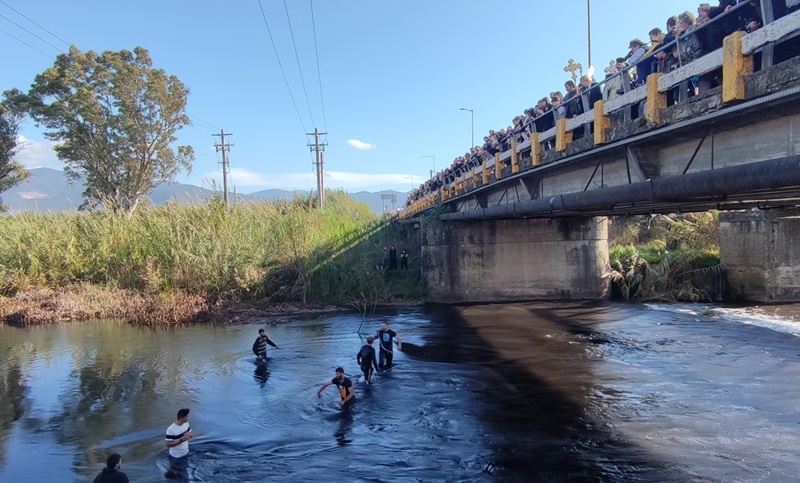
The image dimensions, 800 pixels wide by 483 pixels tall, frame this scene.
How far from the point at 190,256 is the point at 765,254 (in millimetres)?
27183

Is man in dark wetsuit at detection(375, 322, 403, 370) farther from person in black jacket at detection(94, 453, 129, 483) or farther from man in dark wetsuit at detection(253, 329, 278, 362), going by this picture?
person in black jacket at detection(94, 453, 129, 483)

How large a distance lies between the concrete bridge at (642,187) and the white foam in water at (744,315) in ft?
10.0

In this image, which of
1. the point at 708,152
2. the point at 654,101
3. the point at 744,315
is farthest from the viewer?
the point at 744,315

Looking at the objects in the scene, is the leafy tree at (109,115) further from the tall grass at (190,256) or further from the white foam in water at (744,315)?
the white foam in water at (744,315)

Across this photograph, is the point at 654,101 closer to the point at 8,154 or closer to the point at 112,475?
the point at 112,475

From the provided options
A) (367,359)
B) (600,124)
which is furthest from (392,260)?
(600,124)

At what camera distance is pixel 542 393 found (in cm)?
1122

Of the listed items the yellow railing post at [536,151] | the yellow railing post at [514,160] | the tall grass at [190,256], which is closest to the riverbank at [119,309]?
the tall grass at [190,256]

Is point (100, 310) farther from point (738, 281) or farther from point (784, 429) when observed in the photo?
point (738, 281)

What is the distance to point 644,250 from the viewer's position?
30.8 m

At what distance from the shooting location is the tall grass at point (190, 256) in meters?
23.5

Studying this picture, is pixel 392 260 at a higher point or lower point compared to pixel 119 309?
higher

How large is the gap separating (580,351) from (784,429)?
258 inches

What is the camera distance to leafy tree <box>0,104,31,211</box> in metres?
34.0
